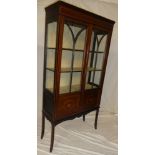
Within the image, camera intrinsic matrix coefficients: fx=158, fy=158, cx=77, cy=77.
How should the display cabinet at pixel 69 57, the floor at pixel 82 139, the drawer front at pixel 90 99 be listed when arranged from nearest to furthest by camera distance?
the display cabinet at pixel 69 57 → the floor at pixel 82 139 → the drawer front at pixel 90 99

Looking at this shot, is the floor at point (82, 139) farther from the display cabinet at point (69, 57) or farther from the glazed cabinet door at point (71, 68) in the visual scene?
the glazed cabinet door at point (71, 68)

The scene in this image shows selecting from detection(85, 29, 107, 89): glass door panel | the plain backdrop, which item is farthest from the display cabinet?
the plain backdrop

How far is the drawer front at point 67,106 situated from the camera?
5.29 ft

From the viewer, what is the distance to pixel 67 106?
5.52ft

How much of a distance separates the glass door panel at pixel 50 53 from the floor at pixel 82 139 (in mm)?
641

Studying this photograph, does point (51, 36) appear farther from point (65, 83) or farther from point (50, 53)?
→ point (65, 83)

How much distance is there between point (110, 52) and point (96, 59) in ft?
2.06

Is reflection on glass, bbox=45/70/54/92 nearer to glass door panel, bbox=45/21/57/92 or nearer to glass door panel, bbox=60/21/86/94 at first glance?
glass door panel, bbox=45/21/57/92

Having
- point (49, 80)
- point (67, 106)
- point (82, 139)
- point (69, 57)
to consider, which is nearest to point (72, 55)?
point (69, 57)

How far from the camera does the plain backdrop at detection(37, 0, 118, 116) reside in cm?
200

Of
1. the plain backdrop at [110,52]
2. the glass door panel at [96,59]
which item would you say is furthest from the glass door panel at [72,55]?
the plain backdrop at [110,52]

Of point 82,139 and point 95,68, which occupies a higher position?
point 95,68
